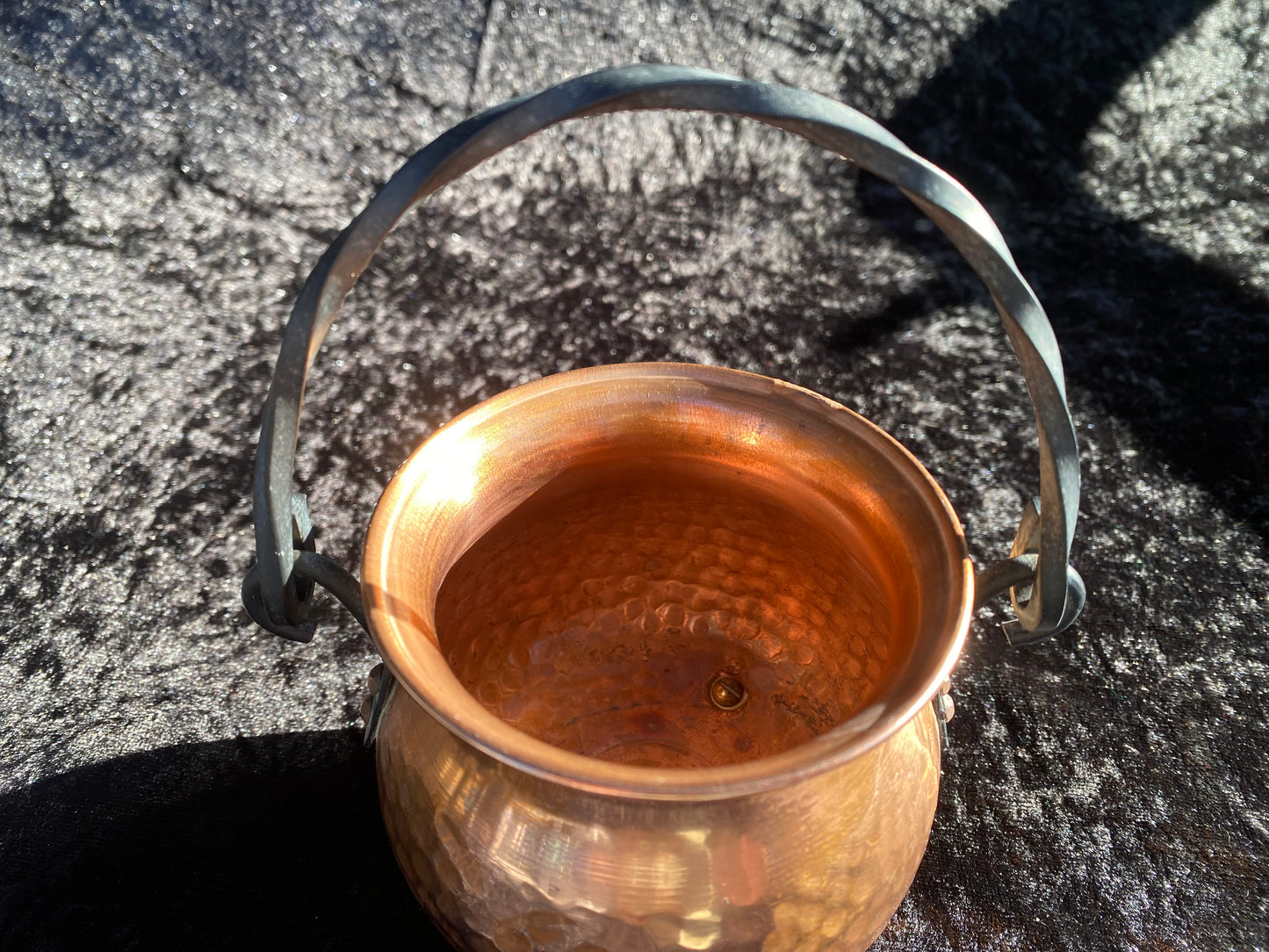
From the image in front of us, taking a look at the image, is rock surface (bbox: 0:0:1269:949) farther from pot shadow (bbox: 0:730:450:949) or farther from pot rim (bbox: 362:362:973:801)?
pot rim (bbox: 362:362:973:801)

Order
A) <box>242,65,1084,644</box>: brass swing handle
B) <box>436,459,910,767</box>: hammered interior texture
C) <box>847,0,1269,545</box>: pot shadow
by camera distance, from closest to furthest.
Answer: <box>242,65,1084,644</box>: brass swing handle < <box>436,459,910,767</box>: hammered interior texture < <box>847,0,1269,545</box>: pot shadow

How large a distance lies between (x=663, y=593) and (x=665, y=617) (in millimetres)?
26

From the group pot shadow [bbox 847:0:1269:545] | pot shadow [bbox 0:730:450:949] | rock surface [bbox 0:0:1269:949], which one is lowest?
pot shadow [bbox 0:730:450:949]

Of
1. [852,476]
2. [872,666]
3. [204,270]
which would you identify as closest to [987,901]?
[872,666]

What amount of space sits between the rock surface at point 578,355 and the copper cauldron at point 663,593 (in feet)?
0.75

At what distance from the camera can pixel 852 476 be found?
542mm

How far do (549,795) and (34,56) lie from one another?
122 centimetres

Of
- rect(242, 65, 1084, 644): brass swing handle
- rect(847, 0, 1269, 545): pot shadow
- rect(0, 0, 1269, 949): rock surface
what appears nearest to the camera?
rect(242, 65, 1084, 644): brass swing handle

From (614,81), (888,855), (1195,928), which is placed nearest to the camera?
(614,81)

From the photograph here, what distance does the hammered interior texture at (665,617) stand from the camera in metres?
0.61

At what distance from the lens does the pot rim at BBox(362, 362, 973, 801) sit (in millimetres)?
381

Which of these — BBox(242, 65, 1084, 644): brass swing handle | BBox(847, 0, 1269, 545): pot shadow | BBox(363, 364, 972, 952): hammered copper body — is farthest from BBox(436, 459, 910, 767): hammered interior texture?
BBox(847, 0, 1269, 545): pot shadow

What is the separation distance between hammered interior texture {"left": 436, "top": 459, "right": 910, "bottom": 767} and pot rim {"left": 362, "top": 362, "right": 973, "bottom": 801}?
6 cm

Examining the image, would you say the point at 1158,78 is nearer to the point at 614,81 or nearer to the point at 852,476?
the point at 852,476
